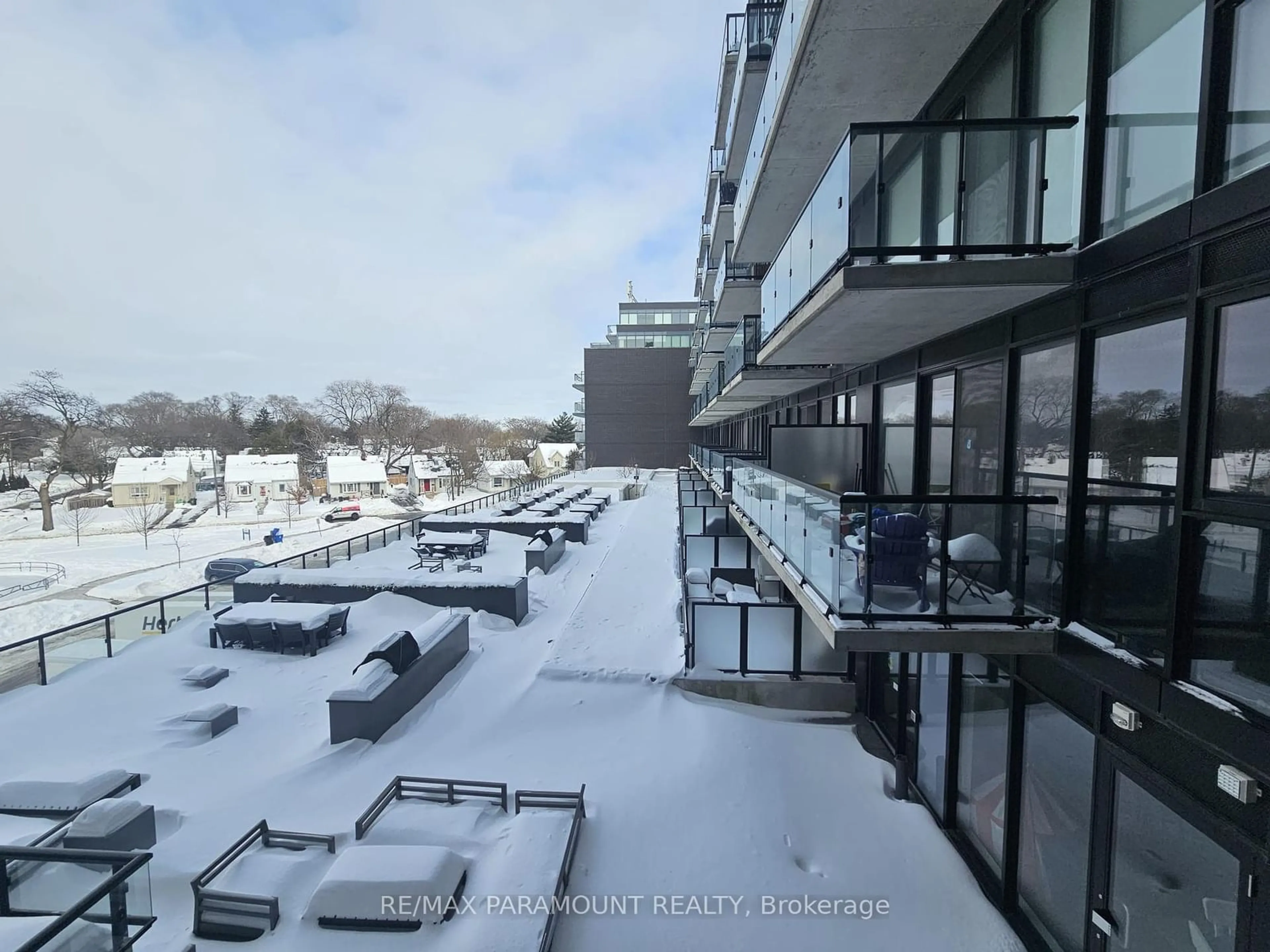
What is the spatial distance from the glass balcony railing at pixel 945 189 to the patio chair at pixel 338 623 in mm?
12651

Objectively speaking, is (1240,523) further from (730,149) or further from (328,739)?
(730,149)

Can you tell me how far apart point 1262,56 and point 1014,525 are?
3075mm

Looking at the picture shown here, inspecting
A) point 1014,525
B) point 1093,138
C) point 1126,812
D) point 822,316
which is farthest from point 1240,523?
point 822,316

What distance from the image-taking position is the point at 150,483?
187 feet

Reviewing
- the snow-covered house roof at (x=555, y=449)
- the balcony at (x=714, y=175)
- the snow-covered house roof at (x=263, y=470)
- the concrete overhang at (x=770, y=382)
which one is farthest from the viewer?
the snow-covered house roof at (x=555, y=449)

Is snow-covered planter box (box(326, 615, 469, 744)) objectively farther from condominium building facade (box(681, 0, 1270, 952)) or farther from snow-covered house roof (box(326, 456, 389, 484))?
snow-covered house roof (box(326, 456, 389, 484))

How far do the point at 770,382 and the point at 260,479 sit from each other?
6785 centimetres

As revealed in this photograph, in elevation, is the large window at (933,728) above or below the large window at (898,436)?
below

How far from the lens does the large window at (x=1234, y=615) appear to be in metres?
2.95

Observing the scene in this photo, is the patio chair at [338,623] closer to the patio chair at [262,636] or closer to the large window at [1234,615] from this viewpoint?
the patio chair at [262,636]

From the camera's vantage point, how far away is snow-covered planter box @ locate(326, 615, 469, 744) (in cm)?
846

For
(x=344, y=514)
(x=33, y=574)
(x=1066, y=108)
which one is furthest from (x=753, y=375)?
(x=344, y=514)

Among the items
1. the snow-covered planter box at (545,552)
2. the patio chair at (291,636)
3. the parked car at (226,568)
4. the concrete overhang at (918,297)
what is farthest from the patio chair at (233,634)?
the parked car at (226,568)

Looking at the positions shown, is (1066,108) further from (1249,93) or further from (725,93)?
(725,93)
